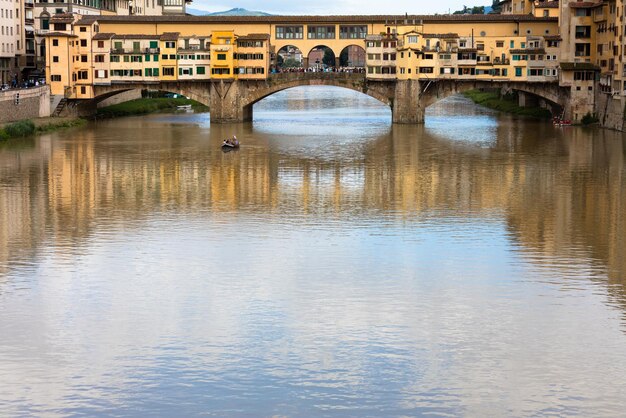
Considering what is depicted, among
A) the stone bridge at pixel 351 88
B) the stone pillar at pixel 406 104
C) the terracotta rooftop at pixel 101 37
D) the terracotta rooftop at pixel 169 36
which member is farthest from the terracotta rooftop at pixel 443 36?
the terracotta rooftop at pixel 101 37

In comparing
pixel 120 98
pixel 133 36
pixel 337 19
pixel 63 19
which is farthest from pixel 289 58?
pixel 63 19

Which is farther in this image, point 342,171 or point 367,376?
point 342,171

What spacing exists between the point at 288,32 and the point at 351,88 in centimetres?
539

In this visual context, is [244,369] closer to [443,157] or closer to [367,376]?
[367,376]

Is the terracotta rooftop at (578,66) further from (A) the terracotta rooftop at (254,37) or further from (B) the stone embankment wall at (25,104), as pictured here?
(B) the stone embankment wall at (25,104)

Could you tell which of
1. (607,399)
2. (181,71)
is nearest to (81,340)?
(607,399)

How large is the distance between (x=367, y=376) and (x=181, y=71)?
161 ft

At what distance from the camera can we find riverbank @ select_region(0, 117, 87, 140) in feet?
169

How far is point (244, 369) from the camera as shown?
17.3 meters

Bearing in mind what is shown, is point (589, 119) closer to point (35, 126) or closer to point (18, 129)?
point (35, 126)

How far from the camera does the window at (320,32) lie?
65750 millimetres

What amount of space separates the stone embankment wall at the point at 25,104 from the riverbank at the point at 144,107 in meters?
6.86

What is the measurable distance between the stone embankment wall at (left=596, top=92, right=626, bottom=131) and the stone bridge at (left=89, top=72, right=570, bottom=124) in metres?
2.45

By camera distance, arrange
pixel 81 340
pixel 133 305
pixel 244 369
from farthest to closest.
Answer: pixel 133 305
pixel 81 340
pixel 244 369
